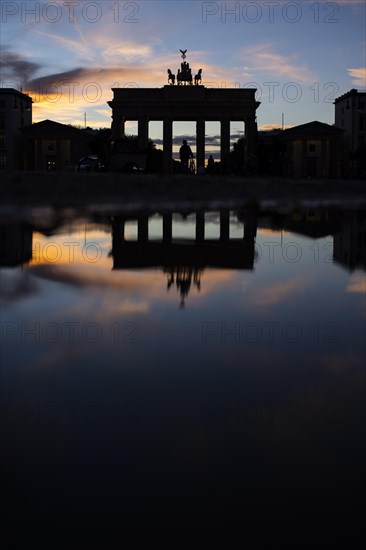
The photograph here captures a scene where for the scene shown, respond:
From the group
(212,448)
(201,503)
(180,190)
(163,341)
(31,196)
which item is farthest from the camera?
(180,190)

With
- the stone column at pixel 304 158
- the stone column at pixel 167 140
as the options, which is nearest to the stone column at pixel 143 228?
the stone column at pixel 167 140

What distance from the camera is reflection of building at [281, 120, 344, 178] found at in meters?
105

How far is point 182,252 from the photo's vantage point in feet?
26.0

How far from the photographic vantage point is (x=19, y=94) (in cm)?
11706

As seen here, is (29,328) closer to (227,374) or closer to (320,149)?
(227,374)

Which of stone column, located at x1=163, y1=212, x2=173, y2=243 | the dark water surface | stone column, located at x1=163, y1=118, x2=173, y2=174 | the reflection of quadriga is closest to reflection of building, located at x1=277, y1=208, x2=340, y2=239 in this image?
stone column, located at x1=163, y1=212, x2=173, y2=243

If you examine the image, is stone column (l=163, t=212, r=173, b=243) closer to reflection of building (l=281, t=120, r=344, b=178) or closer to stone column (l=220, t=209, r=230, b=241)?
stone column (l=220, t=209, r=230, b=241)

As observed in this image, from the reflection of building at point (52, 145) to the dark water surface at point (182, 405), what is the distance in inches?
4011

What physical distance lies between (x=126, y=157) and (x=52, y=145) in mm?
64553

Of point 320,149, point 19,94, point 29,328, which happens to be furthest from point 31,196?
point 19,94

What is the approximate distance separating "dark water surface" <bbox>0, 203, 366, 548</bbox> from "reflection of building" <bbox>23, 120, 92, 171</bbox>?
334ft

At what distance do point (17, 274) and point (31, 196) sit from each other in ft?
16.8

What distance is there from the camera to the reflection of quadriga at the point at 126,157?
2042 inches

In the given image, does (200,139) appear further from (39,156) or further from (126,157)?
(126,157)
